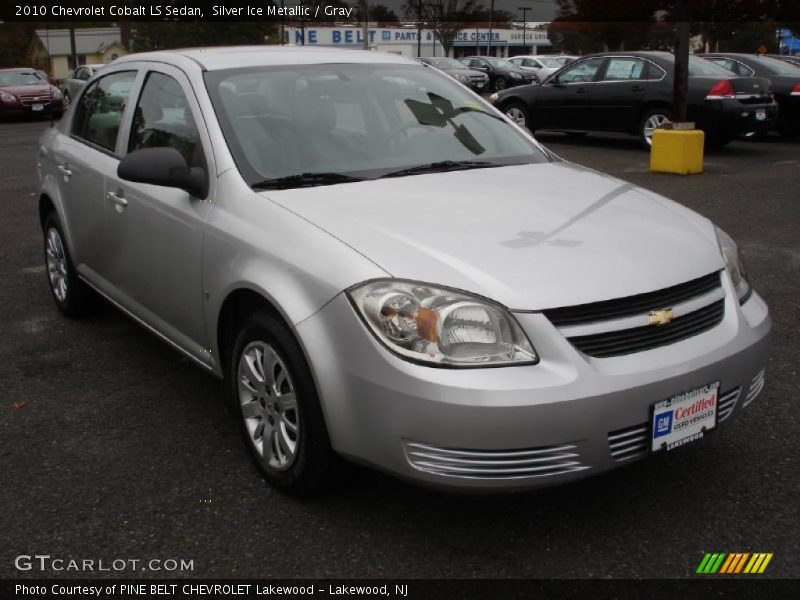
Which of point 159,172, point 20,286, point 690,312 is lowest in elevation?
point 20,286

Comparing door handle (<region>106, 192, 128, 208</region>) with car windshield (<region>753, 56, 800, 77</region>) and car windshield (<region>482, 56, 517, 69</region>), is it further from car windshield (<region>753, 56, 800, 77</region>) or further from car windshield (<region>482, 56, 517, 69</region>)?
car windshield (<region>482, 56, 517, 69</region>)

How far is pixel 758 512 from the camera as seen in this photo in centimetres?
310

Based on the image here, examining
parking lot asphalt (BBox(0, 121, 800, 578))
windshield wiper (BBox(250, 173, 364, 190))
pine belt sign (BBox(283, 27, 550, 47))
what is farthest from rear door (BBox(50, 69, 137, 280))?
pine belt sign (BBox(283, 27, 550, 47))

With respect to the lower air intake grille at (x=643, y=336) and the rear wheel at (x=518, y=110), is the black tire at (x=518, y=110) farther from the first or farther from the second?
the lower air intake grille at (x=643, y=336)

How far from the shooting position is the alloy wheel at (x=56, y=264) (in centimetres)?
539

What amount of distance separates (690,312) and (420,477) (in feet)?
3.47

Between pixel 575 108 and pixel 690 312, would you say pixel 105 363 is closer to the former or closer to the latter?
pixel 690 312

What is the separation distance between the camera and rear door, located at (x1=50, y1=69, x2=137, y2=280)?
4.59 m

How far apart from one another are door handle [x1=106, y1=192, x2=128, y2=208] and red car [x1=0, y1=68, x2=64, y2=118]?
20.2 m

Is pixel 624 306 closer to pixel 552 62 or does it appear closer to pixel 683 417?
pixel 683 417

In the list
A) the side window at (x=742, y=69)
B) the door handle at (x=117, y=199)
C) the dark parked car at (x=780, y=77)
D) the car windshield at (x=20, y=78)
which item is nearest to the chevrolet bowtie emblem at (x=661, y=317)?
the door handle at (x=117, y=199)

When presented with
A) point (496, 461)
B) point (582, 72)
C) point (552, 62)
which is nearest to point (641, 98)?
point (582, 72)

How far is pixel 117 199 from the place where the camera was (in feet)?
14.0
